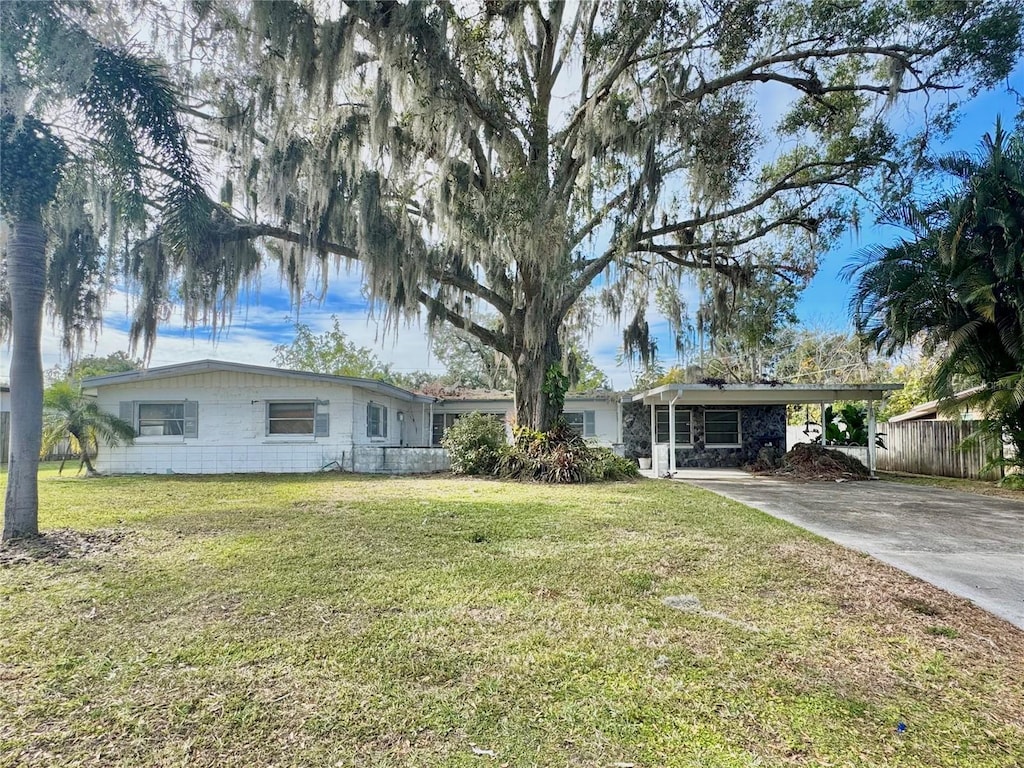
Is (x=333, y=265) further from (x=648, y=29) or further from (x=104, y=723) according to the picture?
(x=104, y=723)

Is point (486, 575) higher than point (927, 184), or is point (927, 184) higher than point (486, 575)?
point (927, 184)

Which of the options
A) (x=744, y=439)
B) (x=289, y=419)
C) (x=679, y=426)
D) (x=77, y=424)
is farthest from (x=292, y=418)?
(x=744, y=439)

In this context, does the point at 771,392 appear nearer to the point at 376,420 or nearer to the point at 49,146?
the point at 376,420

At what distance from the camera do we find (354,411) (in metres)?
13.9

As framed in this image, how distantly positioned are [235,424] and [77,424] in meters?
3.14

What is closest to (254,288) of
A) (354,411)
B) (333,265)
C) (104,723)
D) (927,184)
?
(333,265)

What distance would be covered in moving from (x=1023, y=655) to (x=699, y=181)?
9168mm

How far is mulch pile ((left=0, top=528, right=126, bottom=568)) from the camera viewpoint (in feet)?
14.9

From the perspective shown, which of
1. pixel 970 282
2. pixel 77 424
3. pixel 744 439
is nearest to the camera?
pixel 970 282

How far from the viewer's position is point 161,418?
13.8 meters

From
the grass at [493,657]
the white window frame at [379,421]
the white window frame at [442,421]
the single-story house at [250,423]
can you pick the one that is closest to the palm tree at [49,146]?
the grass at [493,657]

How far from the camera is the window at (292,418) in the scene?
45.4ft

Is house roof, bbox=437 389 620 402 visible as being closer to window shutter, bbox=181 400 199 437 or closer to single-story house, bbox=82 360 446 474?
single-story house, bbox=82 360 446 474

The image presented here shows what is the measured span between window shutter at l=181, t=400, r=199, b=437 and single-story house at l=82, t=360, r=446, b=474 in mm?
25
